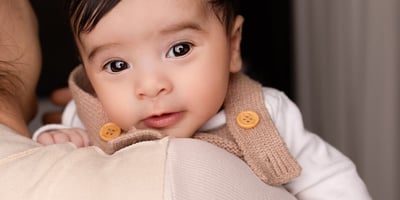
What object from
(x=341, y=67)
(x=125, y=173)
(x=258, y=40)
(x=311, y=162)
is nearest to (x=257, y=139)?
(x=311, y=162)

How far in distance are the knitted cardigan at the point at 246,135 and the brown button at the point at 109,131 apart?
14 millimetres

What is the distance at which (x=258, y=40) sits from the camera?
81.0 inches

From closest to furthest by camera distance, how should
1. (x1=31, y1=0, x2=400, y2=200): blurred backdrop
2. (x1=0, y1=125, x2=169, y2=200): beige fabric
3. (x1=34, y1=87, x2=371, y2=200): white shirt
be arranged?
(x1=0, y1=125, x2=169, y2=200): beige fabric, (x1=34, y1=87, x2=371, y2=200): white shirt, (x1=31, y1=0, x2=400, y2=200): blurred backdrop

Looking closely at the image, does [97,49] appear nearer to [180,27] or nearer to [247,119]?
[180,27]

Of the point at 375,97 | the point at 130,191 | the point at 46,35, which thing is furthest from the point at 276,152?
the point at 46,35

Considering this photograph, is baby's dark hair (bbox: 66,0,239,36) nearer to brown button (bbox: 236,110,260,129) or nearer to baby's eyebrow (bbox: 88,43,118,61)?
baby's eyebrow (bbox: 88,43,118,61)

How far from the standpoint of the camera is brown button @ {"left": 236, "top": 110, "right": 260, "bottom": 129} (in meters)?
1.04

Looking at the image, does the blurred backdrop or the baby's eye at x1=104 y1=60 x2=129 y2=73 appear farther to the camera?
the blurred backdrop

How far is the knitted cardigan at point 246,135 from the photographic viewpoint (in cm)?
99

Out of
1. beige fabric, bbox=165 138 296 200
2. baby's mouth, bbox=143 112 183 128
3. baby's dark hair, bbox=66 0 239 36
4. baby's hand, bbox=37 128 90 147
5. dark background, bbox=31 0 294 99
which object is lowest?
dark background, bbox=31 0 294 99

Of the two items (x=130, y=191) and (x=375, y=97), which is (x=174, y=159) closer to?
(x=130, y=191)

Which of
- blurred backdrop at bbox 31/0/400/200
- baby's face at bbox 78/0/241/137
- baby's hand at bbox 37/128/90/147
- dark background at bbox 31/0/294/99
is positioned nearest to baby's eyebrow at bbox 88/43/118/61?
baby's face at bbox 78/0/241/137

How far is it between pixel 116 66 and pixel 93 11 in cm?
9

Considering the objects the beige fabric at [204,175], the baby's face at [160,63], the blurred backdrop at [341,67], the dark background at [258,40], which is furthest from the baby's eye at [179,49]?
the dark background at [258,40]
